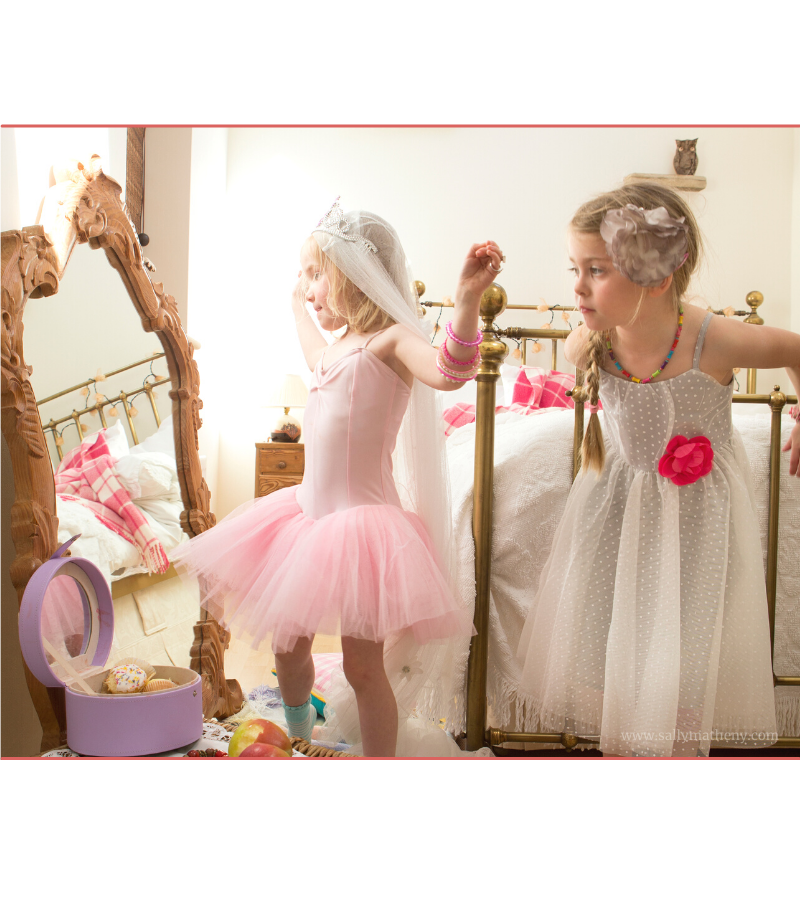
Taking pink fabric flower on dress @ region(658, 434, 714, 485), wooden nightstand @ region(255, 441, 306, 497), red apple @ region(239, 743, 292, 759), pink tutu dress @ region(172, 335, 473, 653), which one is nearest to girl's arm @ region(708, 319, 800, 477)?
pink fabric flower on dress @ region(658, 434, 714, 485)

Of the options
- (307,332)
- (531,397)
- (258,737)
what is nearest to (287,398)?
(531,397)

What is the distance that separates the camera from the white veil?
3.47 ft

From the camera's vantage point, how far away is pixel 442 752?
1.18m

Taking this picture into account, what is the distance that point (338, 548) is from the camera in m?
0.98

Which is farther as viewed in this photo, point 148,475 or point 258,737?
point 148,475

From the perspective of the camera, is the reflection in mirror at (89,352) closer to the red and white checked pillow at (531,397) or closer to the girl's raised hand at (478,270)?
the girl's raised hand at (478,270)

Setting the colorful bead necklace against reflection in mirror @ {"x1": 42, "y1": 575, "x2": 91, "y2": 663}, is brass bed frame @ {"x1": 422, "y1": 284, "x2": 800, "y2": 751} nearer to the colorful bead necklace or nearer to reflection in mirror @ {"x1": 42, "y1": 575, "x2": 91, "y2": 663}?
the colorful bead necklace

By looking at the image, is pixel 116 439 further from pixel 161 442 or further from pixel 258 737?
pixel 258 737

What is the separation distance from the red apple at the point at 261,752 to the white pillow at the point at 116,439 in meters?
0.63

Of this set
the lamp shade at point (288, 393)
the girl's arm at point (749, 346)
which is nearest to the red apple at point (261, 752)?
the girl's arm at point (749, 346)

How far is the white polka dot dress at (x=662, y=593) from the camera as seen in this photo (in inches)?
38.0

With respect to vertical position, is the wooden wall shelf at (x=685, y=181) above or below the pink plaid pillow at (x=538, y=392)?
above

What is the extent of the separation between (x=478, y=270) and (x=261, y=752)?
2.44ft

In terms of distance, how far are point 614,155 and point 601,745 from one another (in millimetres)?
2300
